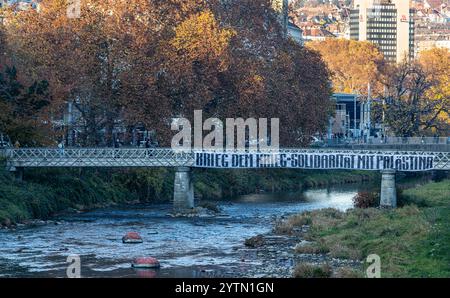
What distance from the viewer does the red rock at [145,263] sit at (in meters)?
60.6

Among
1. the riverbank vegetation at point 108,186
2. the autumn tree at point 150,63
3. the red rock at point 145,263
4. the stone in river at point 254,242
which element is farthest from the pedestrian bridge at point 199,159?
the red rock at point 145,263

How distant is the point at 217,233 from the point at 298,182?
158 feet

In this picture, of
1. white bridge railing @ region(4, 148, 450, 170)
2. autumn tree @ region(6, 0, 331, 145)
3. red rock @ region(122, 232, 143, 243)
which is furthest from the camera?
autumn tree @ region(6, 0, 331, 145)

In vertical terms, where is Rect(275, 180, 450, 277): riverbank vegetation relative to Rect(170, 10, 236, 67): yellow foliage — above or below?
below

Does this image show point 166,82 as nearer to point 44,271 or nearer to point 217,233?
point 217,233

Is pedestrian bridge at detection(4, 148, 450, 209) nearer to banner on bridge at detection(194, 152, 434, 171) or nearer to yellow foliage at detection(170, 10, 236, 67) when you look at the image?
banner on bridge at detection(194, 152, 434, 171)

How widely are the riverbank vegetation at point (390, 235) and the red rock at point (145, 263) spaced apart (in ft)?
22.4

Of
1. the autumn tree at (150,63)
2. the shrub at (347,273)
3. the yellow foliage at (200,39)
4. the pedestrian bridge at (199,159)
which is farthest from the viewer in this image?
the yellow foliage at (200,39)

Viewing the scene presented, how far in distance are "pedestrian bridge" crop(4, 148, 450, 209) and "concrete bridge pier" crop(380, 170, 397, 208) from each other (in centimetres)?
90

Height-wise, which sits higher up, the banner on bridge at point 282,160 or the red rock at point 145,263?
the banner on bridge at point 282,160

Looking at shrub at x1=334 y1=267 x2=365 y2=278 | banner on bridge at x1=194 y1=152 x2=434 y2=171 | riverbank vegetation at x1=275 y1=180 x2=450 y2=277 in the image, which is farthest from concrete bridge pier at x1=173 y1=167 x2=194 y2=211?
shrub at x1=334 y1=267 x2=365 y2=278

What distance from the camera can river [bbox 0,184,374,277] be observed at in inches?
2371

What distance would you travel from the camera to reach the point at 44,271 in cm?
5909

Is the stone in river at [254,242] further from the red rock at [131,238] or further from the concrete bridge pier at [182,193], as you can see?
the concrete bridge pier at [182,193]
